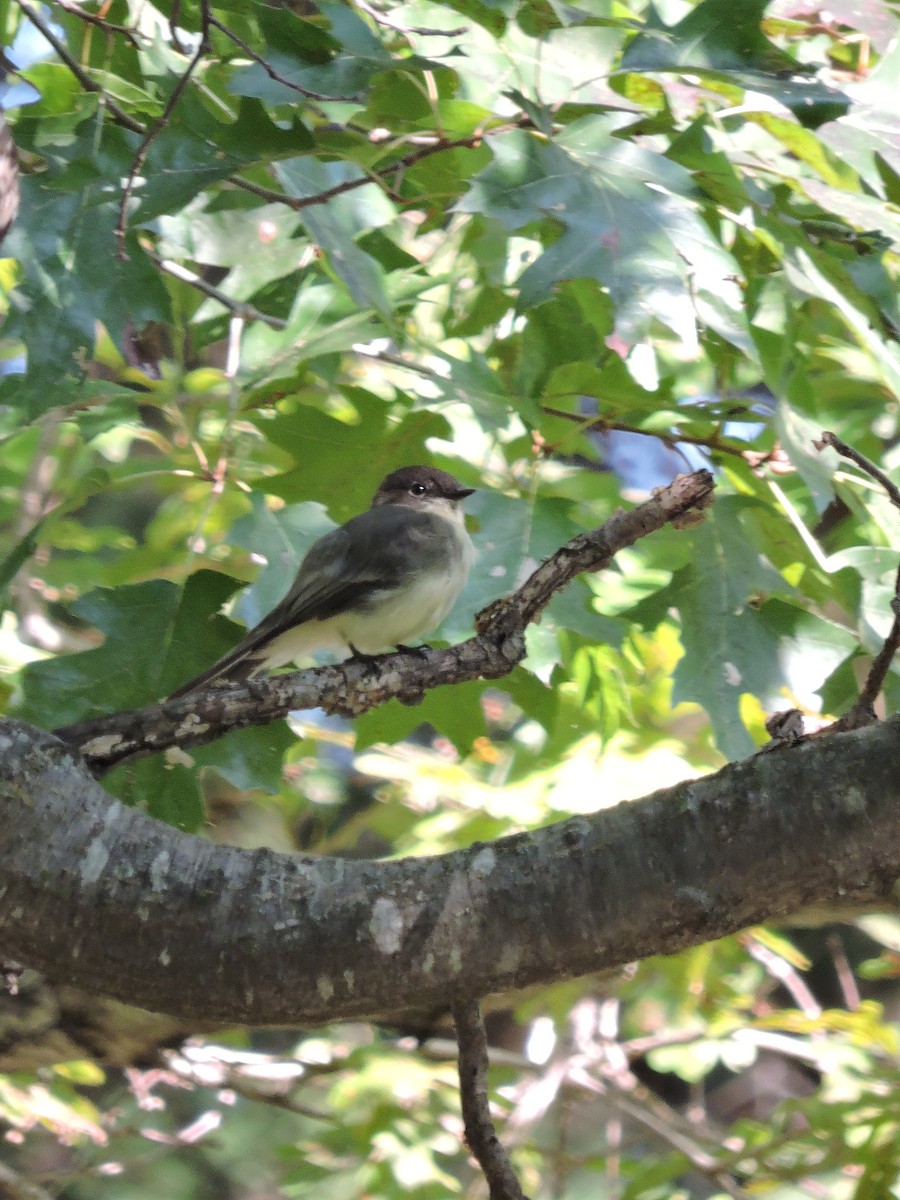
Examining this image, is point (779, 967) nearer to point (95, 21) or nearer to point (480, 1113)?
point (480, 1113)

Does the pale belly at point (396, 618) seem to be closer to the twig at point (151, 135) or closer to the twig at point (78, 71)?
the twig at point (151, 135)

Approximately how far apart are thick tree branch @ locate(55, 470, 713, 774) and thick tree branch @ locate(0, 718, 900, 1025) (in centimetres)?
24

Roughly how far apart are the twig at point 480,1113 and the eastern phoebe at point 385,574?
66.3 inches

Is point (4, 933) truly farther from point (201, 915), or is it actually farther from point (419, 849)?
point (419, 849)

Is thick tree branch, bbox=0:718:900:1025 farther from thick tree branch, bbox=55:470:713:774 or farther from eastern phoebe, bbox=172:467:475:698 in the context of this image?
eastern phoebe, bbox=172:467:475:698

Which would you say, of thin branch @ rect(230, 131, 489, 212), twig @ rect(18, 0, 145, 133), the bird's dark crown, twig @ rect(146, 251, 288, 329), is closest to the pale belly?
the bird's dark crown

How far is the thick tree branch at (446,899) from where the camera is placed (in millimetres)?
1796

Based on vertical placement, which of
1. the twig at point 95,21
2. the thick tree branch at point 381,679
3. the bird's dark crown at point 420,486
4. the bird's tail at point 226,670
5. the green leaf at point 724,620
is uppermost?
the twig at point 95,21

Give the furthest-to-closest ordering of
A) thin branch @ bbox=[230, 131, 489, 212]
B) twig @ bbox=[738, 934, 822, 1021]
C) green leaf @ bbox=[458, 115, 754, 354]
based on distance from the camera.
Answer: twig @ bbox=[738, 934, 822, 1021] < thin branch @ bbox=[230, 131, 489, 212] < green leaf @ bbox=[458, 115, 754, 354]

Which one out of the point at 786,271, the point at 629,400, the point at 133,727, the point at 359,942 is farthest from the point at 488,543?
the point at 359,942

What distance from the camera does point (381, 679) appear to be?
239 cm

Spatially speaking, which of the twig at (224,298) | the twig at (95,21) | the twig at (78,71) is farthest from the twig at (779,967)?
the twig at (95,21)

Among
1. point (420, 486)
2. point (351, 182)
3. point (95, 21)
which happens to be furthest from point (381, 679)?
point (95, 21)

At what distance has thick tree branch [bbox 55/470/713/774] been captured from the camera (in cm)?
212
